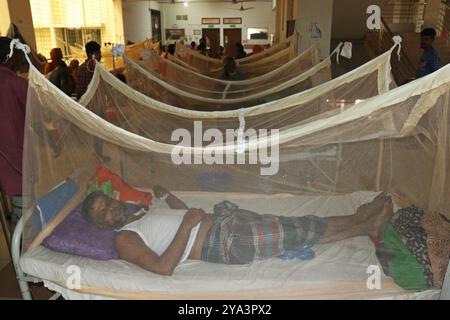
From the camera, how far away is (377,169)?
1.88 m

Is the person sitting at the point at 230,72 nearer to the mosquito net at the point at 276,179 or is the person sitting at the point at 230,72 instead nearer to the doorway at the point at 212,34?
the mosquito net at the point at 276,179

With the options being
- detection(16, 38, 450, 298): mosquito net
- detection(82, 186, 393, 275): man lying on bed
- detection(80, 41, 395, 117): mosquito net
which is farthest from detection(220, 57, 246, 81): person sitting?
detection(82, 186, 393, 275): man lying on bed

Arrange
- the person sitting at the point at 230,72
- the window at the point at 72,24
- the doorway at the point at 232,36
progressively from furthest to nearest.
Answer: the doorway at the point at 232,36 → the window at the point at 72,24 → the person sitting at the point at 230,72

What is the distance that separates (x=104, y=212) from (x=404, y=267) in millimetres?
1283

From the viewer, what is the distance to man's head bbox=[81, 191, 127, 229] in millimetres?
1685

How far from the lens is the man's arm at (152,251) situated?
1.49 metres

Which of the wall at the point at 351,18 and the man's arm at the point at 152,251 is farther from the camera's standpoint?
the wall at the point at 351,18

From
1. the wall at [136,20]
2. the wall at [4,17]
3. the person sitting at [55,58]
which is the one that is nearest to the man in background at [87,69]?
the wall at [4,17]

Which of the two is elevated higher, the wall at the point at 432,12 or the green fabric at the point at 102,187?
the wall at the point at 432,12

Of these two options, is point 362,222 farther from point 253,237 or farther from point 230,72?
point 230,72

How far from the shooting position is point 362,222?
5.63ft

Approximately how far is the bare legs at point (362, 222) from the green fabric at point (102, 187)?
1.06 meters
